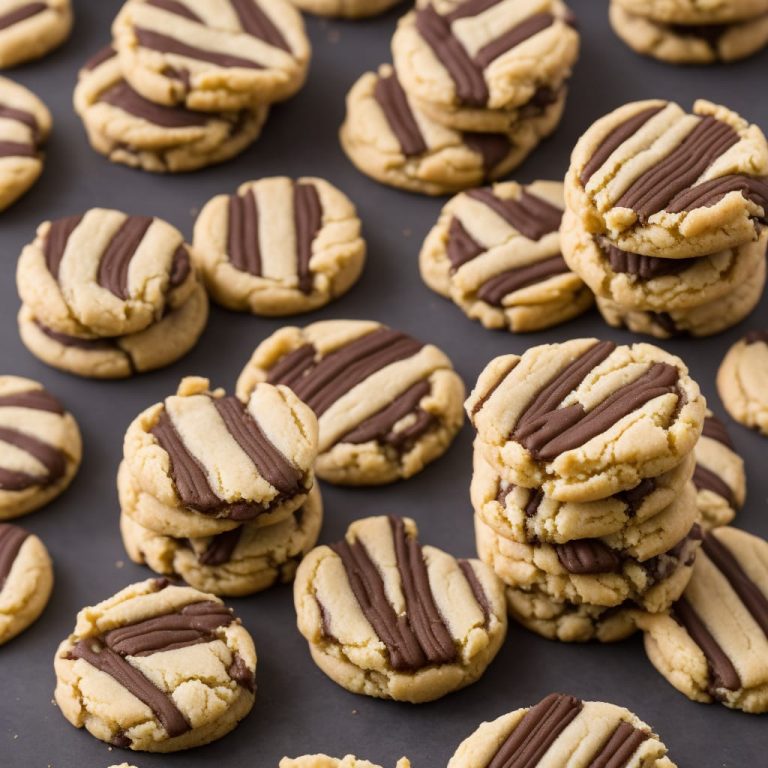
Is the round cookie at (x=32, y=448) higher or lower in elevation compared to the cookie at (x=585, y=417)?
lower

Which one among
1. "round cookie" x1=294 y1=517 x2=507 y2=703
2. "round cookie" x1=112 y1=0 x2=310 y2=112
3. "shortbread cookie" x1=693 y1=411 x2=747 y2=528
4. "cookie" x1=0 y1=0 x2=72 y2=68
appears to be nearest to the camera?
"round cookie" x1=294 y1=517 x2=507 y2=703

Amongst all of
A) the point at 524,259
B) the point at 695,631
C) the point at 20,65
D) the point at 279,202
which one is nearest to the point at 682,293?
the point at 524,259

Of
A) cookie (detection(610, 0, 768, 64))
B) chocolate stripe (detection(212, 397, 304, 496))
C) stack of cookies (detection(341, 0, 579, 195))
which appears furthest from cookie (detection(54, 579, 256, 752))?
cookie (detection(610, 0, 768, 64))

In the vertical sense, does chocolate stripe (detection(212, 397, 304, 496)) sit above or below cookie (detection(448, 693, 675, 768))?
above

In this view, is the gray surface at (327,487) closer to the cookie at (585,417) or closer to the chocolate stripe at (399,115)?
the chocolate stripe at (399,115)

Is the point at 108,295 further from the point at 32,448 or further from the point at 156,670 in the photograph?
the point at 156,670

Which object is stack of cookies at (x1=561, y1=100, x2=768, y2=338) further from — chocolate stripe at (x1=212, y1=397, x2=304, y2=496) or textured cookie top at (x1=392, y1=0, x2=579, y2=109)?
chocolate stripe at (x1=212, y1=397, x2=304, y2=496)

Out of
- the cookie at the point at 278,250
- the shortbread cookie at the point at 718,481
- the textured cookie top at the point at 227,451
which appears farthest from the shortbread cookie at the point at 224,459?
the shortbread cookie at the point at 718,481

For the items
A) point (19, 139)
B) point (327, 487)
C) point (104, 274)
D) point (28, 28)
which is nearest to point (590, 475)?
point (327, 487)

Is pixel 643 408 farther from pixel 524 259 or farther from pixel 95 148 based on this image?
pixel 95 148
